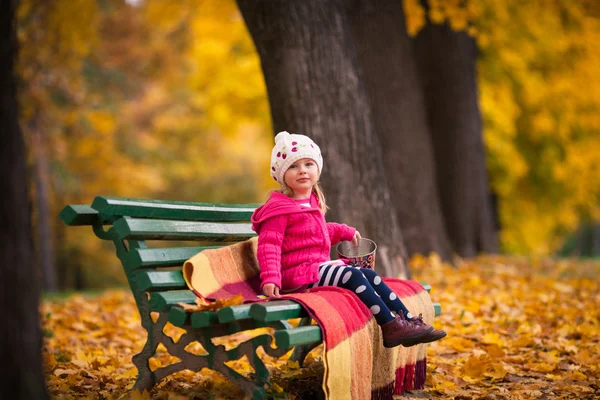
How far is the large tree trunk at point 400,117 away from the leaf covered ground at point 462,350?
1.45m

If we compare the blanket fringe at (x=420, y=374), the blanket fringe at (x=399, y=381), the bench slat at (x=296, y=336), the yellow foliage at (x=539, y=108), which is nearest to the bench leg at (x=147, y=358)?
the bench slat at (x=296, y=336)

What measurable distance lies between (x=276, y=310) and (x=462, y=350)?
218cm

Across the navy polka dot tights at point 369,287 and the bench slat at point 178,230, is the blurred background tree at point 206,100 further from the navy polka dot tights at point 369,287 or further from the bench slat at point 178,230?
the navy polka dot tights at point 369,287

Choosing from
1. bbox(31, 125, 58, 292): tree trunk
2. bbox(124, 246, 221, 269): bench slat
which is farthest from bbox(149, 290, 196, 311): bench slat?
bbox(31, 125, 58, 292): tree trunk

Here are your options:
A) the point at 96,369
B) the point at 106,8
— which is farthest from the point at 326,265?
the point at 106,8

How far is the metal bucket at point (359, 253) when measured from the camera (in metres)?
4.16

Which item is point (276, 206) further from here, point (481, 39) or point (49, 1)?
point (49, 1)

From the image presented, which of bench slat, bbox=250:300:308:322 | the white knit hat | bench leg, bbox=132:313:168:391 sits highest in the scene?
the white knit hat

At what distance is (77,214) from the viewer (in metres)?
3.54

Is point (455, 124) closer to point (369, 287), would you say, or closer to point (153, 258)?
point (369, 287)

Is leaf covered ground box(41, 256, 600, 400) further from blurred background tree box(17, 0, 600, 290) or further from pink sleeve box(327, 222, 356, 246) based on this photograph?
blurred background tree box(17, 0, 600, 290)

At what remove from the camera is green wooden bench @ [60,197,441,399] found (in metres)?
3.28

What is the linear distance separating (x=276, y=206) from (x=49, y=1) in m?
8.95

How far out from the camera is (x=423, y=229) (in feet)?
30.5
